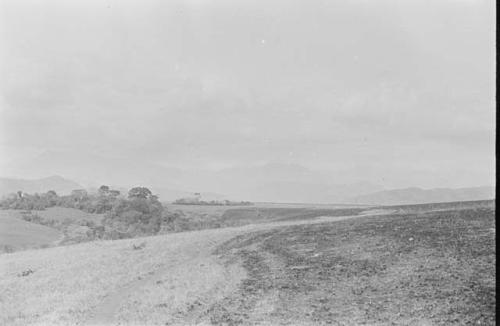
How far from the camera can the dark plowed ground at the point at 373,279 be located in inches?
693

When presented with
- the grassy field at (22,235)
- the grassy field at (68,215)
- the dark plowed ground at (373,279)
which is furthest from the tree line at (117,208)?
the dark plowed ground at (373,279)

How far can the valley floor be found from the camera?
1841cm

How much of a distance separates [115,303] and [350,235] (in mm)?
19258

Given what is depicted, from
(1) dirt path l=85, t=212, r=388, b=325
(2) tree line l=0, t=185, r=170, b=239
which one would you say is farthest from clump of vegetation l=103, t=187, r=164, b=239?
(1) dirt path l=85, t=212, r=388, b=325

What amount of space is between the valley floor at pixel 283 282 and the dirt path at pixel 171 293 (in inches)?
2.3

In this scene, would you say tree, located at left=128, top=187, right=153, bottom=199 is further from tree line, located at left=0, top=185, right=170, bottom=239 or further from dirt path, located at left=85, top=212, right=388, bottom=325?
dirt path, located at left=85, top=212, right=388, bottom=325

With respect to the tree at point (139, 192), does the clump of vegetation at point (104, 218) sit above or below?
below

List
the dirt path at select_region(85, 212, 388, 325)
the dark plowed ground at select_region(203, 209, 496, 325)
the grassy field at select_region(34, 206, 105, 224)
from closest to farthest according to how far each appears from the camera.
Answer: the dark plowed ground at select_region(203, 209, 496, 325) → the dirt path at select_region(85, 212, 388, 325) → the grassy field at select_region(34, 206, 105, 224)

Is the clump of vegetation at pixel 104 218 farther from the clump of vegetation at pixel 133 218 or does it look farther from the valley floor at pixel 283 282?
the valley floor at pixel 283 282

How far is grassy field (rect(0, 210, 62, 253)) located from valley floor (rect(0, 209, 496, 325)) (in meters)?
28.5

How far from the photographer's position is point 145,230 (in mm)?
84062

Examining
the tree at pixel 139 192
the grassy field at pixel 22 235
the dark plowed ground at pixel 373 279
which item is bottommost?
the grassy field at pixel 22 235

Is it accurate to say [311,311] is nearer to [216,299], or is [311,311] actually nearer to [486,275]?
[216,299]

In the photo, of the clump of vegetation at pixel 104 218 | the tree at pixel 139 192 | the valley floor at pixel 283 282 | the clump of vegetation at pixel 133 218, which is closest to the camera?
the valley floor at pixel 283 282
